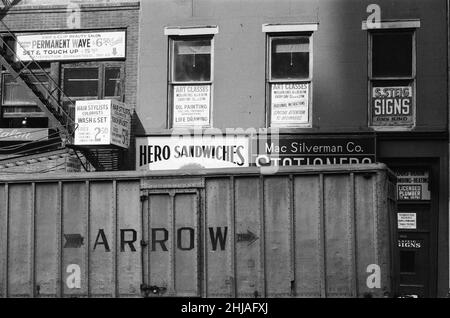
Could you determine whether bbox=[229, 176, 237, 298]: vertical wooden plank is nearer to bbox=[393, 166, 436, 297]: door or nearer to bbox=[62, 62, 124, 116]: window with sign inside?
bbox=[393, 166, 436, 297]: door

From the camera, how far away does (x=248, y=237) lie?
11453mm

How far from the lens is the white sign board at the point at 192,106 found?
18031mm

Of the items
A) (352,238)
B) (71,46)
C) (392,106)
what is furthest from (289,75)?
(352,238)

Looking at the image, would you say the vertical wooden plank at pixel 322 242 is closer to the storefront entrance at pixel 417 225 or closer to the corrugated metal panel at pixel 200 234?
the corrugated metal panel at pixel 200 234

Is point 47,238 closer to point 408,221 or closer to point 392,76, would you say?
point 408,221

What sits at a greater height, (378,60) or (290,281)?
(378,60)

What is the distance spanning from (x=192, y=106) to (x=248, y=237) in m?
7.18

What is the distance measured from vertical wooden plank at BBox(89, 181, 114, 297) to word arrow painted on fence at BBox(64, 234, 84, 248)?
0.19 metres

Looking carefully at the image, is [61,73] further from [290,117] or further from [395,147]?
[395,147]

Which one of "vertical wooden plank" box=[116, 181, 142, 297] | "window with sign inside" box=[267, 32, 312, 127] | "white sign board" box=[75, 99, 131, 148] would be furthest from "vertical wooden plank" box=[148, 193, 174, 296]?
"window with sign inside" box=[267, 32, 312, 127]

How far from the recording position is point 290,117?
1773 cm
